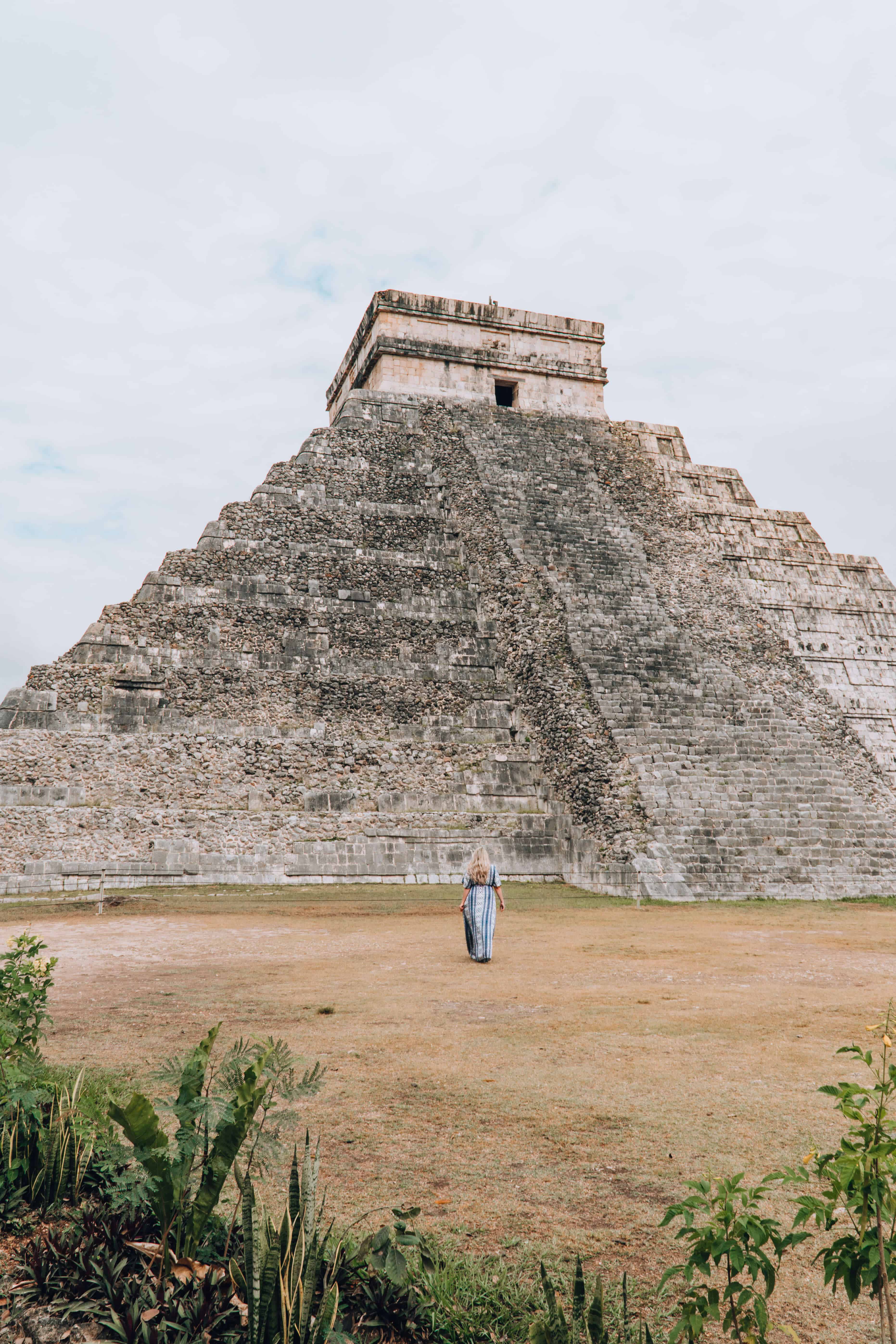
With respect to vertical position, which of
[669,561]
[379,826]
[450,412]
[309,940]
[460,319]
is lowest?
[309,940]

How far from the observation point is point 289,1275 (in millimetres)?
1993

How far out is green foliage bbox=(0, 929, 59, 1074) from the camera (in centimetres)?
308

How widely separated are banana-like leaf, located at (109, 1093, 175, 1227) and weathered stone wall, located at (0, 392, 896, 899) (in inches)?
420

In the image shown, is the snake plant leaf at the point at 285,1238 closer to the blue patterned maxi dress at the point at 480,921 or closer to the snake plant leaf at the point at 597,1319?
the snake plant leaf at the point at 597,1319

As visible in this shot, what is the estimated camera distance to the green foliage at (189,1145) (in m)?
2.30

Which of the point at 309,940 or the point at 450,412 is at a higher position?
the point at 450,412

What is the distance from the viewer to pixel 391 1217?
272 cm

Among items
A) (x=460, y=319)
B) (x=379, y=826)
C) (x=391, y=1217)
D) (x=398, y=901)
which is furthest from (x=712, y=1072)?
(x=460, y=319)

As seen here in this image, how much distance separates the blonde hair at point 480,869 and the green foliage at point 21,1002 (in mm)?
4327

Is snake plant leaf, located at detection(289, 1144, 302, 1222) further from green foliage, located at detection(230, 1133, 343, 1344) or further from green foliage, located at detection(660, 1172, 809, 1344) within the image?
green foliage, located at detection(660, 1172, 809, 1344)

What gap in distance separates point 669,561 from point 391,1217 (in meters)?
19.3

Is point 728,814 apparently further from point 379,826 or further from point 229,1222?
point 229,1222

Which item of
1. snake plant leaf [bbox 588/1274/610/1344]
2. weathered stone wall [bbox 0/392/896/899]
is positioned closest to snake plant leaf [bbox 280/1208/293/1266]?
snake plant leaf [bbox 588/1274/610/1344]

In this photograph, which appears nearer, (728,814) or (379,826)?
(728,814)
